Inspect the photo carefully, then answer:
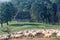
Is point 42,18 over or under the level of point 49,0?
under

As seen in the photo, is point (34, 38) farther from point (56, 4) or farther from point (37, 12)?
point (56, 4)

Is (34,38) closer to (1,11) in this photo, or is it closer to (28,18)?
(1,11)

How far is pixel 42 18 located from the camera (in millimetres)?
48594

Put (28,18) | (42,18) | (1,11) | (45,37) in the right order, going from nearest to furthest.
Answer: (45,37) < (1,11) < (42,18) < (28,18)

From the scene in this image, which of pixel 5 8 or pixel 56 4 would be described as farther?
pixel 56 4

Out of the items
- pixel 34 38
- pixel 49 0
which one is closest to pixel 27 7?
pixel 49 0

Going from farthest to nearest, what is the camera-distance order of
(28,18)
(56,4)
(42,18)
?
(28,18)
(56,4)
(42,18)

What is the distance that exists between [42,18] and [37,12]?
5.66 ft

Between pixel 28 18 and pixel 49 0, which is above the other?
pixel 49 0

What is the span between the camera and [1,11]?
42.6 metres

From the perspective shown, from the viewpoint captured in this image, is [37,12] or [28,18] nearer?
[37,12]

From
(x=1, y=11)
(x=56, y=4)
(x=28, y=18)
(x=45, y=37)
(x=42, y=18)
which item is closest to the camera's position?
(x=45, y=37)

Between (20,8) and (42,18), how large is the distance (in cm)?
1149

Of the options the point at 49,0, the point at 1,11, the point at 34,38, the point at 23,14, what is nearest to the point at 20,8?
the point at 23,14
